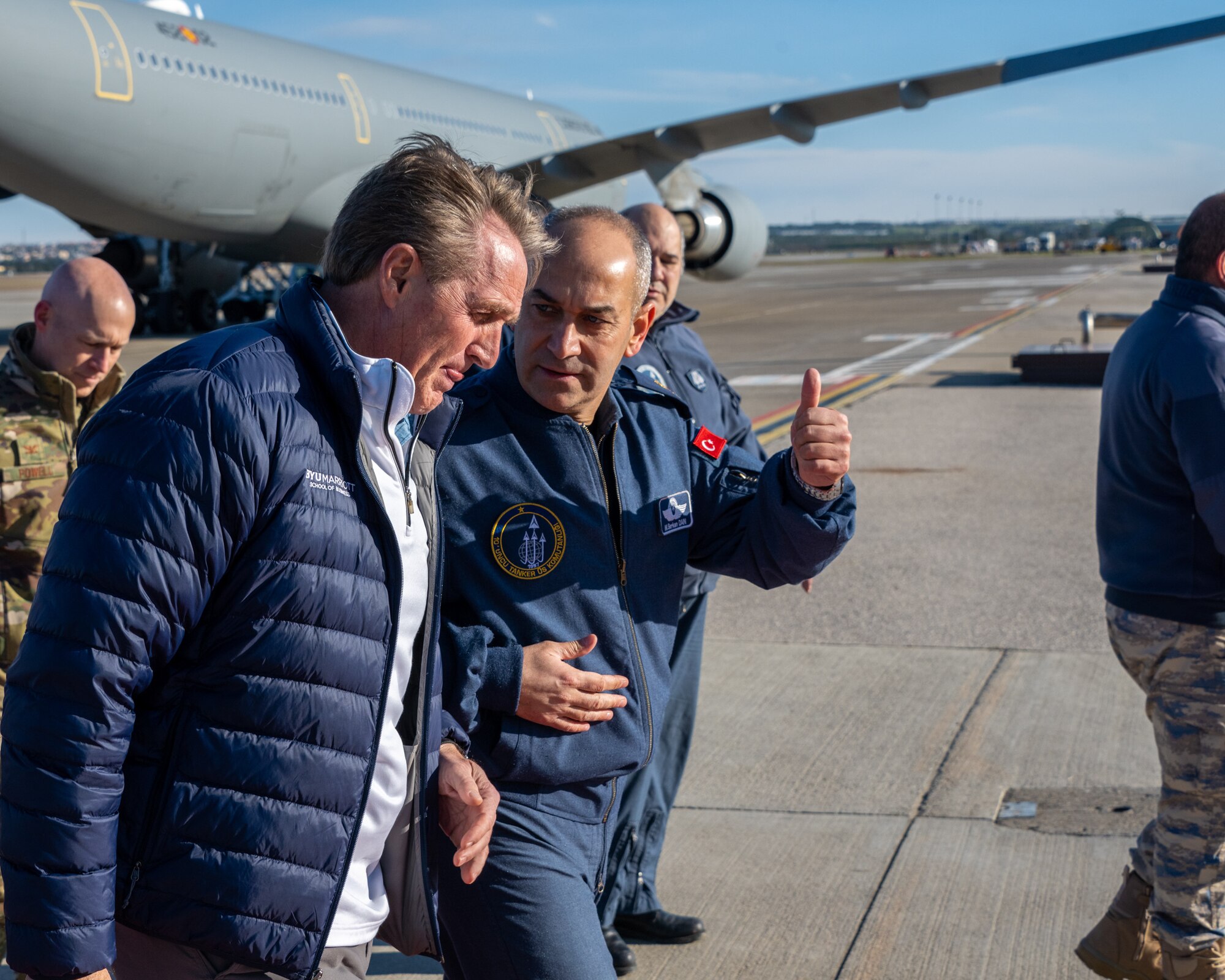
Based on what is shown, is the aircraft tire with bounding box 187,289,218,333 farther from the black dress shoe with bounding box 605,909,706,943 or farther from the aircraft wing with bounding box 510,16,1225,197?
the black dress shoe with bounding box 605,909,706,943

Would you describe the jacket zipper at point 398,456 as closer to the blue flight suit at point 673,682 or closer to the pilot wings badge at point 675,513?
the pilot wings badge at point 675,513

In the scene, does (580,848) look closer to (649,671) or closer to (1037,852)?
(649,671)

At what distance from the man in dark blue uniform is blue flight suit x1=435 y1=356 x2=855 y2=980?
87 centimetres

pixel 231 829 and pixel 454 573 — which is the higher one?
pixel 454 573

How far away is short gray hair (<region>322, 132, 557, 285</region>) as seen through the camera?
201 cm

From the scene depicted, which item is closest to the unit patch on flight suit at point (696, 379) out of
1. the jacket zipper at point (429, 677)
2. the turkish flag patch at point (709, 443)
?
the turkish flag patch at point (709, 443)

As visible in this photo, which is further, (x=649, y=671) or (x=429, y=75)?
(x=429, y=75)

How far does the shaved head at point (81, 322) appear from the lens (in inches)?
144

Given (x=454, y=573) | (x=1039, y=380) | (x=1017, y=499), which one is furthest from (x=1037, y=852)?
(x=1039, y=380)

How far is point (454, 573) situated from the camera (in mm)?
2553

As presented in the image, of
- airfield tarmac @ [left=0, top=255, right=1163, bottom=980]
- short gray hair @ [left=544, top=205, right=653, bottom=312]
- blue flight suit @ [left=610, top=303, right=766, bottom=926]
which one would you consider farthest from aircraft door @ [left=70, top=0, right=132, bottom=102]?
short gray hair @ [left=544, top=205, right=653, bottom=312]

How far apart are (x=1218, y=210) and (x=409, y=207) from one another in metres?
2.37

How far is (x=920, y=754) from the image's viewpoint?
529cm

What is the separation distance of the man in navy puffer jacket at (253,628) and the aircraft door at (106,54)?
1584 centimetres
